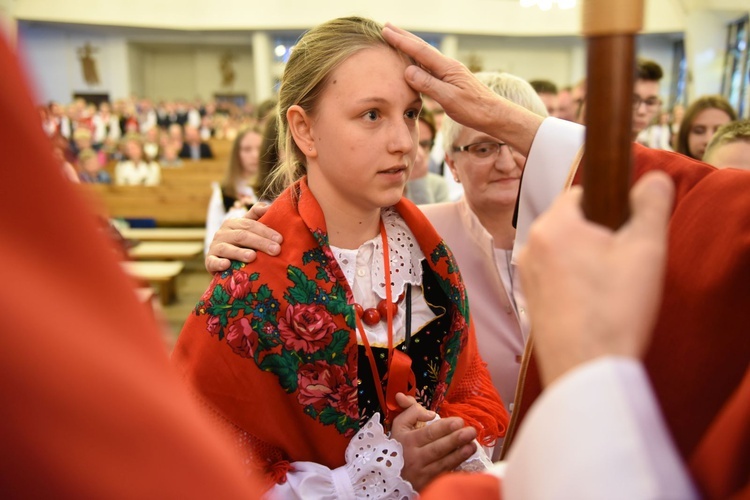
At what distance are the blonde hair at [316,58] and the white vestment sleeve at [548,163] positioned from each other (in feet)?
1.38

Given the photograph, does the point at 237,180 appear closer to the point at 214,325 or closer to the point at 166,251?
the point at 166,251

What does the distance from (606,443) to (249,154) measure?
4.12 metres

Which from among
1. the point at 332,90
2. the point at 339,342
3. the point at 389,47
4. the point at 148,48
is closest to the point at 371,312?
the point at 339,342

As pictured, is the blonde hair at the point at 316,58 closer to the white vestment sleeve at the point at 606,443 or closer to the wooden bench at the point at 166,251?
the white vestment sleeve at the point at 606,443

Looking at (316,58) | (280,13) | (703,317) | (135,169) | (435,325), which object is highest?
(280,13)

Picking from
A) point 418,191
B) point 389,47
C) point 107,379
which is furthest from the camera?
point 418,191

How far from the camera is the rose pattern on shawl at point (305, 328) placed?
126cm

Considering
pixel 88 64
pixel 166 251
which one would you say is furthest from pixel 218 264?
pixel 88 64

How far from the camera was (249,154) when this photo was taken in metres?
4.39

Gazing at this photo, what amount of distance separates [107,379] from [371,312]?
97 cm

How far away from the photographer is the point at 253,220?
144cm

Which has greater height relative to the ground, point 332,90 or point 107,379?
point 332,90

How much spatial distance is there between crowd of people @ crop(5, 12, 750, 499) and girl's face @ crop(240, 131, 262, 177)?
2.68 metres

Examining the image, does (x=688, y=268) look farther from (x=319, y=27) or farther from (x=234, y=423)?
(x=319, y=27)
